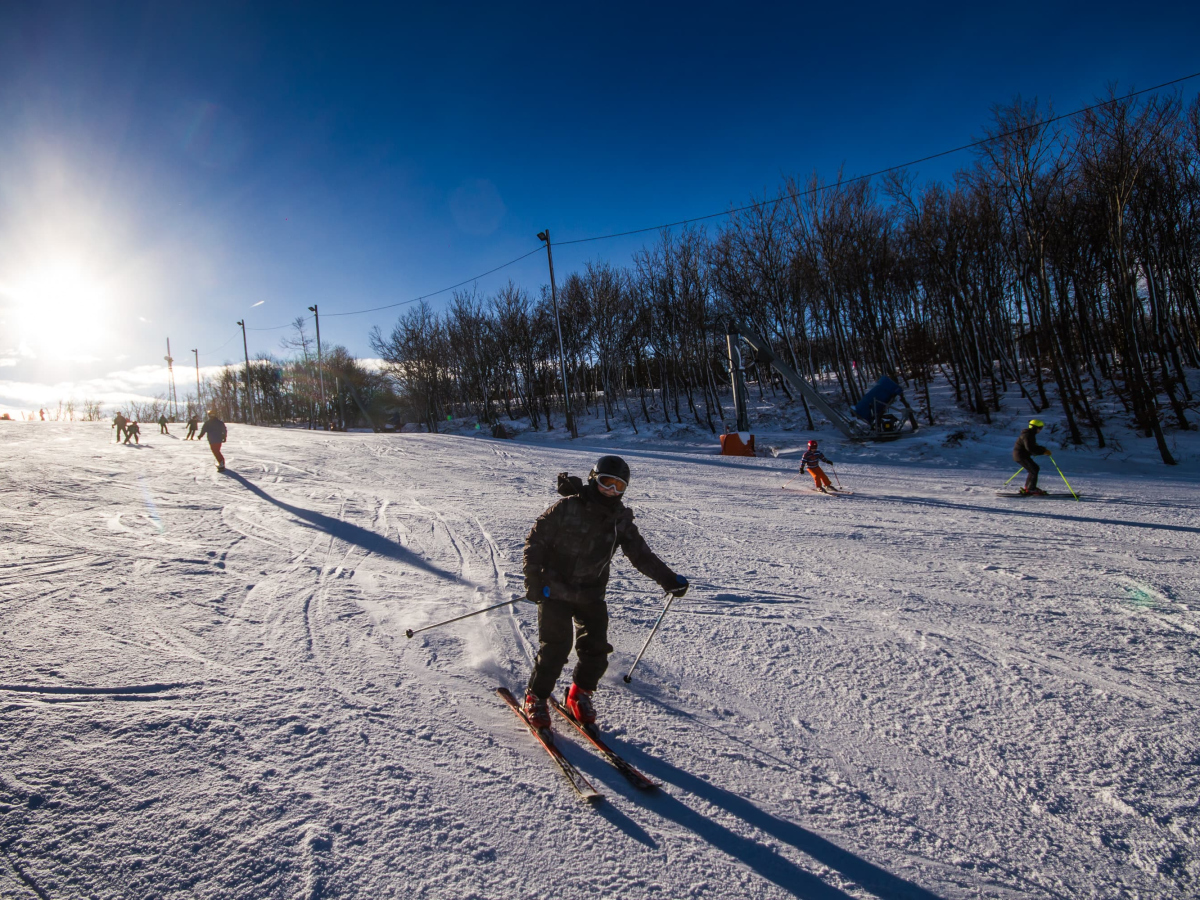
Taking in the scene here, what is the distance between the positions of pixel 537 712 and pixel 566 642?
0.45 metres

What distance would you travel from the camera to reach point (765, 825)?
2.48m

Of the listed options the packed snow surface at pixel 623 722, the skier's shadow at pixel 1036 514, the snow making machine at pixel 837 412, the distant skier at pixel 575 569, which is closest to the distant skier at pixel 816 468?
the skier's shadow at pixel 1036 514

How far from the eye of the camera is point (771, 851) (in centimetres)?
234

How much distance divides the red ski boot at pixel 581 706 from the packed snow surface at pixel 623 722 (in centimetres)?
16

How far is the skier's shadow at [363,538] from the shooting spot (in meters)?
6.32

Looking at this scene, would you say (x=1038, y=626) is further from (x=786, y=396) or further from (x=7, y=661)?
(x=786, y=396)

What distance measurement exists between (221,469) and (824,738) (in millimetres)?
14892

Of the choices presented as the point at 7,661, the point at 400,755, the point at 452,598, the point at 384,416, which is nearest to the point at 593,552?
the point at 400,755

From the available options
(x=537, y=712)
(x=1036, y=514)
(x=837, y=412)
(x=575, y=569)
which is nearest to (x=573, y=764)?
(x=537, y=712)

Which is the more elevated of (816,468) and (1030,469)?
(816,468)

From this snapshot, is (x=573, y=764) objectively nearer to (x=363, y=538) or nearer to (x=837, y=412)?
(x=363, y=538)

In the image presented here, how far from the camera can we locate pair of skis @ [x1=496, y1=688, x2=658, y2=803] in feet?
8.87

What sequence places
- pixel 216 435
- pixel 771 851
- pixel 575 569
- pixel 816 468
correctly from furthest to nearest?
pixel 216 435 < pixel 816 468 < pixel 575 569 < pixel 771 851

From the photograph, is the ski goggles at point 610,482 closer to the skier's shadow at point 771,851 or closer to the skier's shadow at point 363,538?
the skier's shadow at point 771,851
